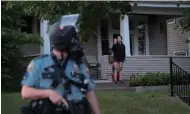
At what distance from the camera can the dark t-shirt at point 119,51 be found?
15.8 metres

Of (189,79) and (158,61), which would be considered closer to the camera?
(189,79)

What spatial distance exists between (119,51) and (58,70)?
41.1ft

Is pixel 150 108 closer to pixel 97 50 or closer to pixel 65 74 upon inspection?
pixel 65 74

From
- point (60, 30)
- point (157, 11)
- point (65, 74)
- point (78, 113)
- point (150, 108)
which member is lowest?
point (150, 108)

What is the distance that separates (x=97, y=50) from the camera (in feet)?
69.1

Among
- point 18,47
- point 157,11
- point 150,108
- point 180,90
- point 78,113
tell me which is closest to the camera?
point 78,113

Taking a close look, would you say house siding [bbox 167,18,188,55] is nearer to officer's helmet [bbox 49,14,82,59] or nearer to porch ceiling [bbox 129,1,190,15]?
porch ceiling [bbox 129,1,190,15]

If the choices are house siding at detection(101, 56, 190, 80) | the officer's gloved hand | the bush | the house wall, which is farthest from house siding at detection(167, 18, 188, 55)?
the officer's gloved hand

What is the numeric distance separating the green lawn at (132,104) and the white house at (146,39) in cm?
712

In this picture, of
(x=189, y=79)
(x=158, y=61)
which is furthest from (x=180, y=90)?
(x=158, y=61)

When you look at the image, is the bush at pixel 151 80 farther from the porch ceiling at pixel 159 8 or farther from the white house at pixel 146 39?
the porch ceiling at pixel 159 8

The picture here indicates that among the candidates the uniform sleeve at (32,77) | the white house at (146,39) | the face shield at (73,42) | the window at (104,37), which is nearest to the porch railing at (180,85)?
the white house at (146,39)

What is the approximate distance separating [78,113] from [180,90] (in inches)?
349

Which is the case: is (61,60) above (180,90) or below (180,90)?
above
